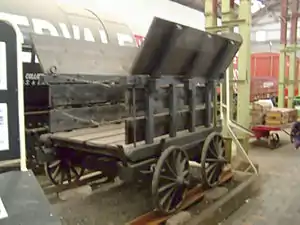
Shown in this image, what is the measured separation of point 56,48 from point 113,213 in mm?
1782

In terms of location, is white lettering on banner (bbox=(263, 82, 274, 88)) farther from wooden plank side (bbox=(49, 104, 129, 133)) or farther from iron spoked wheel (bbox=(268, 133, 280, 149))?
wooden plank side (bbox=(49, 104, 129, 133))

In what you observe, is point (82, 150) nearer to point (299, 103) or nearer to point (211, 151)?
point (211, 151)

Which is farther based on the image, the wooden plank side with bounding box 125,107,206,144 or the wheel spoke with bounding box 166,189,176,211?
the wheel spoke with bounding box 166,189,176,211

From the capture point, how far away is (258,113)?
7.79 metres

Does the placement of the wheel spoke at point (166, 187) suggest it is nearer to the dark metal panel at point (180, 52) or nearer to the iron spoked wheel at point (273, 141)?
the dark metal panel at point (180, 52)

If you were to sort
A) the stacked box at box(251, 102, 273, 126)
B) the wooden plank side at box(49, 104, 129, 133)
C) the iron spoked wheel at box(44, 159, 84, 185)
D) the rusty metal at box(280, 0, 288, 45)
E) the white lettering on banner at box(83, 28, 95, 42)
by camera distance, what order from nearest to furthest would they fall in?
1. the wooden plank side at box(49, 104, 129, 133)
2. the iron spoked wheel at box(44, 159, 84, 185)
3. the white lettering on banner at box(83, 28, 95, 42)
4. the stacked box at box(251, 102, 273, 126)
5. the rusty metal at box(280, 0, 288, 45)

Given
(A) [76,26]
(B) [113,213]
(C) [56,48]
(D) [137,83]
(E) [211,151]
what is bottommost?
(B) [113,213]

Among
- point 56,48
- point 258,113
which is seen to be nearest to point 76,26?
point 56,48

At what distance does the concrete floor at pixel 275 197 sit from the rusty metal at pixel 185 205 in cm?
39

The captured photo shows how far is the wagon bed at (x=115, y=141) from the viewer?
3.12m

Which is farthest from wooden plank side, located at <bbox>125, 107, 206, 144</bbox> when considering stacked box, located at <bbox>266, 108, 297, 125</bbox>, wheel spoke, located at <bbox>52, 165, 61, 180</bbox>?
stacked box, located at <bbox>266, 108, 297, 125</bbox>

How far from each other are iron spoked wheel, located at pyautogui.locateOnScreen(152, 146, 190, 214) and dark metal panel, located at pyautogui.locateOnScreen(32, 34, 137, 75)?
149cm

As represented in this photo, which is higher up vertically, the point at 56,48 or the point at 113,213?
the point at 56,48

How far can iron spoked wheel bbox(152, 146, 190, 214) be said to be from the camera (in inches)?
125
